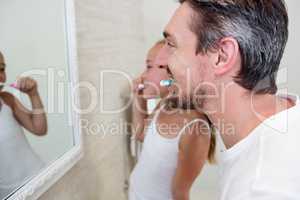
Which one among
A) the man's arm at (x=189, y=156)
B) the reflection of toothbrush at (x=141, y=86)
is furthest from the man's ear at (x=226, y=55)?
the reflection of toothbrush at (x=141, y=86)

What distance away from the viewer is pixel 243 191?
0.54 metres

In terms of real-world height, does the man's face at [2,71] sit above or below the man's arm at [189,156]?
above

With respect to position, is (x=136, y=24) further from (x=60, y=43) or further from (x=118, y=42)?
(x=60, y=43)

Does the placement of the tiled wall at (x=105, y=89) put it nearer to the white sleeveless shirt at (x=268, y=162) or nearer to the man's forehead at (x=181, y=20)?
the man's forehead at (x=181, y=20)

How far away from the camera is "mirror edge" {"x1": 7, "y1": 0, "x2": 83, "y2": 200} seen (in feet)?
2.15

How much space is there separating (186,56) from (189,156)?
38 centimetres

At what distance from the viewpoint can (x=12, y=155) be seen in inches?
24.3

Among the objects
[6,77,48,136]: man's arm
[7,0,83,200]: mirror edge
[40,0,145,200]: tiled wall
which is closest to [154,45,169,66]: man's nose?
[40,0,145,200]: tiled wall

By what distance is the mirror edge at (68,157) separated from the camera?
0.65 m

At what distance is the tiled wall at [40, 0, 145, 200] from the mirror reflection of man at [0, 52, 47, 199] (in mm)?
135

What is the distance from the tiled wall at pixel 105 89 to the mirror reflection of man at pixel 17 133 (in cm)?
13

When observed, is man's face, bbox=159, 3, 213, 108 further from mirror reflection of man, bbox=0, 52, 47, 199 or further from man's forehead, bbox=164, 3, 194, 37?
mirror reflection of man, bbox=0, 52, 47, 199

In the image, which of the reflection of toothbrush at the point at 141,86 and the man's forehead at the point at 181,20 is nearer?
the man's forehead at the point at 181,20

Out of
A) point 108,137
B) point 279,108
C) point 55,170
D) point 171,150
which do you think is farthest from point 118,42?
point 279,108
